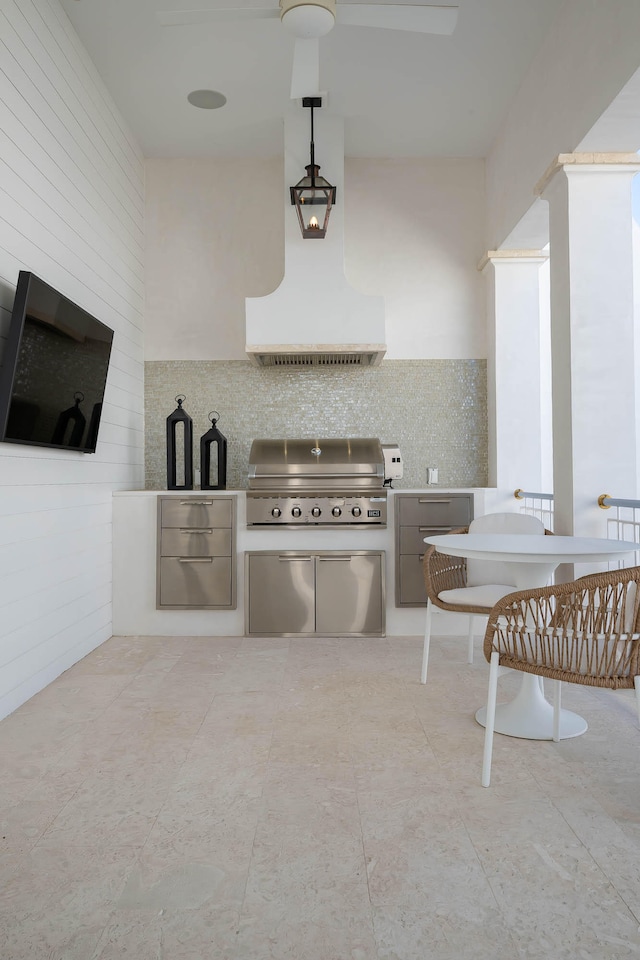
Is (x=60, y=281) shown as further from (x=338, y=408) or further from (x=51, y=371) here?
(x=338, y=408)

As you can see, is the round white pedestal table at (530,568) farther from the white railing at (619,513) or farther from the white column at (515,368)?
the white column at (515,368)

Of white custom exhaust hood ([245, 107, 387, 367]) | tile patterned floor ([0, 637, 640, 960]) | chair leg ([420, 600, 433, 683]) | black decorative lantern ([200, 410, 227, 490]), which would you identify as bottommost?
tile patterned floor ([0, 637, 640, 960])

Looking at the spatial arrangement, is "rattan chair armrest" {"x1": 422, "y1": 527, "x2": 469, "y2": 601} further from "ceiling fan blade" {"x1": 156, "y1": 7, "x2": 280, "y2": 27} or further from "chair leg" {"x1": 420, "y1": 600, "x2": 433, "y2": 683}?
"ceiling fan blade" {"x1": 156, "y1": 7, "x2": 280, "y2": 27}

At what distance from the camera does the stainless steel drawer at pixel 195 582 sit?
4320mm

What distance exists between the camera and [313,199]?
428 cm

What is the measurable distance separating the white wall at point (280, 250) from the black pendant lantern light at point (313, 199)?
611 millimetres

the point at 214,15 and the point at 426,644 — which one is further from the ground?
the point at 214,15

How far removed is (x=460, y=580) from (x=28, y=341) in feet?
7.42

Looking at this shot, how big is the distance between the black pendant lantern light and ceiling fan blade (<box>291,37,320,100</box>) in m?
0.81

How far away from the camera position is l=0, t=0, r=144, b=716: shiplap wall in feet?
9.57

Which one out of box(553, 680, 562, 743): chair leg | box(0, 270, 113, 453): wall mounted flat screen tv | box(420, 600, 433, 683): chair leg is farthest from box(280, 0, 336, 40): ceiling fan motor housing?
box(553, 680, 562, 743): chair leg

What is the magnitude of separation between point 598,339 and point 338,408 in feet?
7.11

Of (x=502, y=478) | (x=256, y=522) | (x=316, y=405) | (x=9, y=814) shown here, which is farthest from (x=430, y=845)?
(x=316, y=405)

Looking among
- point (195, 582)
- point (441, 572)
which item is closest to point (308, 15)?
point (441, 572)
